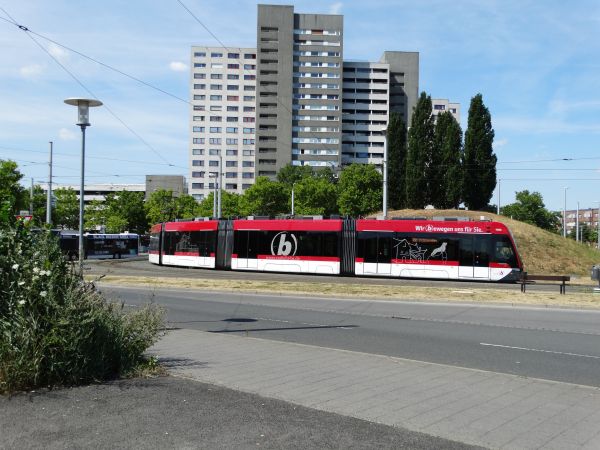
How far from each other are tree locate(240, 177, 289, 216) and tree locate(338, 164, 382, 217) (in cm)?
809

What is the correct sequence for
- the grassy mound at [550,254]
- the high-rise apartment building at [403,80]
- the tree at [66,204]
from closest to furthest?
the grassy mound at [550,254] < the tree at [66,204] < the high-rise apartment building at [403,80]

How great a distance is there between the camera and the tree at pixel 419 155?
61.2 meters

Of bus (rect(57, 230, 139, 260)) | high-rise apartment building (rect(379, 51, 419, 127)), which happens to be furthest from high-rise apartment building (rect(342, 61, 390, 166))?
bus (rect(57, 230, 139, 260))

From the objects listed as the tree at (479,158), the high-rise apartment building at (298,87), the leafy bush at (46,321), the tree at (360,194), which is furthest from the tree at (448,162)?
the high-rise apartment building at (298,87)

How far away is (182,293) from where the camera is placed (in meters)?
22.4

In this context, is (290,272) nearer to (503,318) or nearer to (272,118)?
(503,318)

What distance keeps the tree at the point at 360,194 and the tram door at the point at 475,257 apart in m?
47.6

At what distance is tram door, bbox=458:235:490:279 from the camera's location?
97.5 feet

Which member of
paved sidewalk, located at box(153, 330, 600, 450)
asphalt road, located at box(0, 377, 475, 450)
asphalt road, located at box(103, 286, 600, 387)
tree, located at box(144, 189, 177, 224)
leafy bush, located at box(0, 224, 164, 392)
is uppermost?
tree, located at box(144, 189, 177, 224)

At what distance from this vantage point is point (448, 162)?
2376 inches

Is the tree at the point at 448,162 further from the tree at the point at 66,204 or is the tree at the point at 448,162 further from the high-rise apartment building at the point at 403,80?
the high-rise apartment building at the point at 403,80

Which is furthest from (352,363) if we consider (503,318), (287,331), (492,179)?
(492,179)

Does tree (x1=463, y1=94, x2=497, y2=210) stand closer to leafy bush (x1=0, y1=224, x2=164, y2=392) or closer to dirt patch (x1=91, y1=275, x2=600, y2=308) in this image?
dirt patch (x1=91, y1=275, x2=600, y2=308)

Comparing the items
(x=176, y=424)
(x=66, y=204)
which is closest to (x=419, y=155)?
(x=66, y=204)
